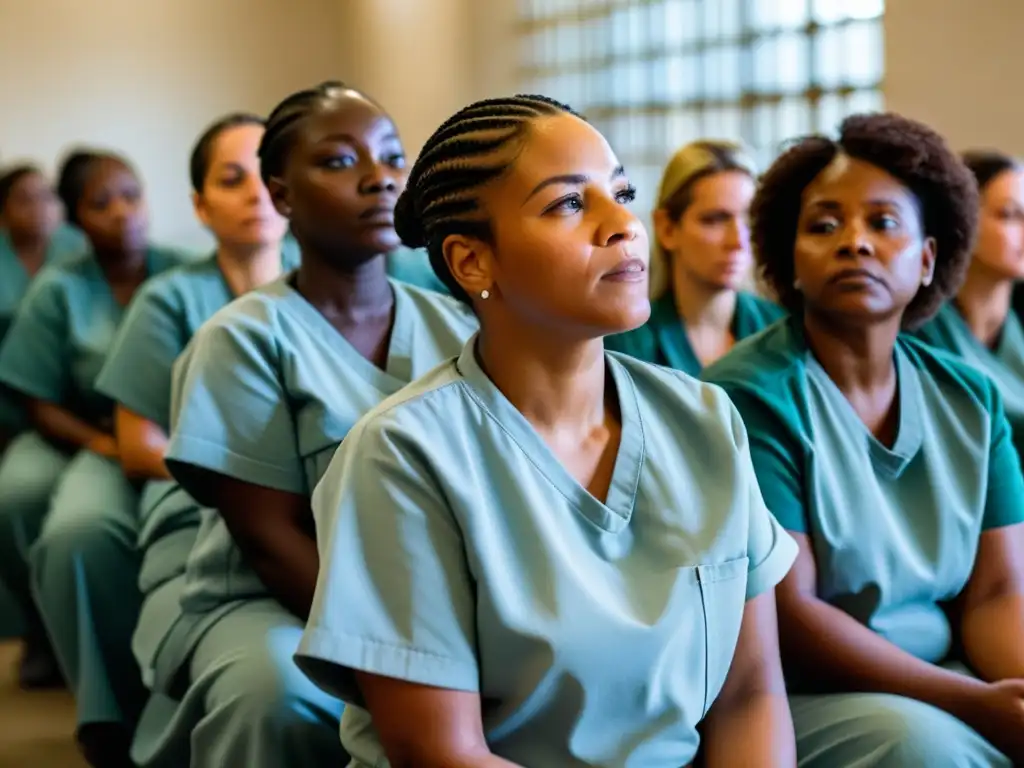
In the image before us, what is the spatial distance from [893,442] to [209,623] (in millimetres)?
902

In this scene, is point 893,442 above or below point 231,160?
below

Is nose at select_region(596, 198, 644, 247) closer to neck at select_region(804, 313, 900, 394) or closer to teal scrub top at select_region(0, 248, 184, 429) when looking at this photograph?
neck at select_region(804, 313, 900, 394)

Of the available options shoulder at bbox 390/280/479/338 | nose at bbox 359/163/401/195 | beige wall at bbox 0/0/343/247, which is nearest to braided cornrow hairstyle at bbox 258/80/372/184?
nose at bbox 359/163/401/195

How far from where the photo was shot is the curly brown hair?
1547 mm

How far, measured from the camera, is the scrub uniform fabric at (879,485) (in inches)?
55.5

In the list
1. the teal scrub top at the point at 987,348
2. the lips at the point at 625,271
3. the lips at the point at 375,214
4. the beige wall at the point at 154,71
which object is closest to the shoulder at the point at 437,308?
the lips at the point at 375,214

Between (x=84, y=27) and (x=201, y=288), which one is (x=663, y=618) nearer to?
(x=201, y=288)

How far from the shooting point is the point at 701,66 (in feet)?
14.8

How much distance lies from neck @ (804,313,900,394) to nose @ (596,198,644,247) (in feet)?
1.71

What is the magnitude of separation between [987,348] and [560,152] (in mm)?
Result: 1472

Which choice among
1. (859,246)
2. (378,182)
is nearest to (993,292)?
(859,246)

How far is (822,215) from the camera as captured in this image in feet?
5.12

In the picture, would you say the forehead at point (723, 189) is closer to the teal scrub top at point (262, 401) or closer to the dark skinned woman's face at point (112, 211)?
the teal scrub top at point (262, 401)

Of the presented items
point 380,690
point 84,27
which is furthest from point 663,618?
point 84,27
